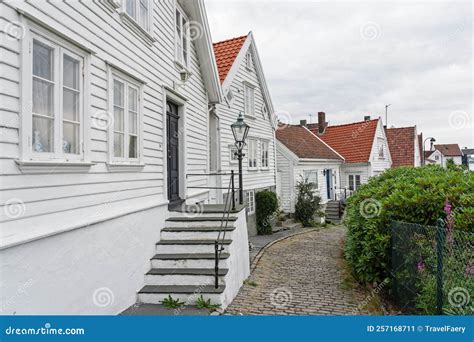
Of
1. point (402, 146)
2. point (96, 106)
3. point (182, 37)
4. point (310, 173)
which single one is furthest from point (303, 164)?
point (402, 146)

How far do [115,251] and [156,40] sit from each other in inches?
188

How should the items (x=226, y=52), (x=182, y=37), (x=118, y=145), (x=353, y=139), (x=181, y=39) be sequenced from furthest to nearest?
(x=353, y=139) < (x=226, y=52) < (x=182, y=37) < (x=181, y=39) < (x=118, y=145)

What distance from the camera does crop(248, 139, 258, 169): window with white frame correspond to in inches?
631

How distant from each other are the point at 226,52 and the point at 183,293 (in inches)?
474

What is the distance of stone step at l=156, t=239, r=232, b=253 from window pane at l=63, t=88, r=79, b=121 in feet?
11.2

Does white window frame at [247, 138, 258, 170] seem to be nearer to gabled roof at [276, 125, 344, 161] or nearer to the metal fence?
gabled roof at [276, 125, 344, 161]

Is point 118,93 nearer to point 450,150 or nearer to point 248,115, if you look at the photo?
point 248,115

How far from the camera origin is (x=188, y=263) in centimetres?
662

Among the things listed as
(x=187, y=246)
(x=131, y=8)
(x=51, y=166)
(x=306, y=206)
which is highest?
(x=131, y=8)

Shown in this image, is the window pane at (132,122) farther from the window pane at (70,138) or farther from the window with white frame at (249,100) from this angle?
the window with white frame at (249,100)

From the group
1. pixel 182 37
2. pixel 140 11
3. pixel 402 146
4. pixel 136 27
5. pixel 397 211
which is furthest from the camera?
pixel 402 146

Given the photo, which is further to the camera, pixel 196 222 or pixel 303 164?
pixel 303 164

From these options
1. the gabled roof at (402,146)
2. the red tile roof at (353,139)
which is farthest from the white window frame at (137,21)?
the gabled roof at (402,146)

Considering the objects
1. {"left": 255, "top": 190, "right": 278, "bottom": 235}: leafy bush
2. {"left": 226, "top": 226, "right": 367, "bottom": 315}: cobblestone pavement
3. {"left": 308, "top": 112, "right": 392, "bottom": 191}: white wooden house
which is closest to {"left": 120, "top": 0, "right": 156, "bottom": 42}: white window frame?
{"left": 226, "top": 226, "right": 367, "bottom": 315}: cobblestone pavement
